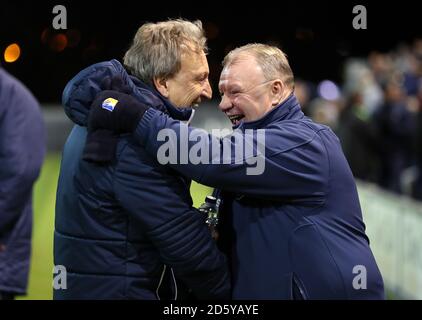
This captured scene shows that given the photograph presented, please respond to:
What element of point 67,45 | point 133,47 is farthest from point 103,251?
point 67,45

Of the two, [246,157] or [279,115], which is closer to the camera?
[246,157]

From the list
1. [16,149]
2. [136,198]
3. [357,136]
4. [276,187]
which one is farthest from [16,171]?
[357,136]

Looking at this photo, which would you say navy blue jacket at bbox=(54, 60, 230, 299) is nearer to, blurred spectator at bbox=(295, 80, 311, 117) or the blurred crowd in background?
the blurred crowd in background

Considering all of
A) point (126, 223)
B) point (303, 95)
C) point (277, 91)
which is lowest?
point (126, 223)

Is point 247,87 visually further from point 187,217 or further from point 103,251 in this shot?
point 103,251

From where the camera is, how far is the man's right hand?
3.12 metres

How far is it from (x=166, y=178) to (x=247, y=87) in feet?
1.83

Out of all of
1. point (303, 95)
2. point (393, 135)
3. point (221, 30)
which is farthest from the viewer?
point (221, 30)

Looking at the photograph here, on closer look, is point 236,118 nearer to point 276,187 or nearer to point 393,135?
point 276,187

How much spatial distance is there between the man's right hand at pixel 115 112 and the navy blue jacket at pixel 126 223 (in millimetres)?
98

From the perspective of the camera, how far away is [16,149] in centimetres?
452

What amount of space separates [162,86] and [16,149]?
4.87 feet

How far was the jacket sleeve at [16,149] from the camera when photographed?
4.50 meters

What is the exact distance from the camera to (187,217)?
3.25 meters
